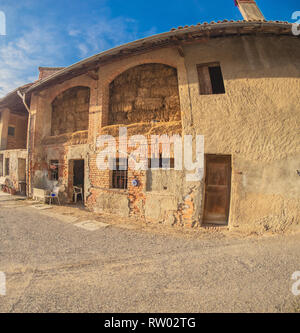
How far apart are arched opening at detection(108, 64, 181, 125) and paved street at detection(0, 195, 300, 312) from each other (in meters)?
4.26

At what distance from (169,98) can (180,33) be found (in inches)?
75.0

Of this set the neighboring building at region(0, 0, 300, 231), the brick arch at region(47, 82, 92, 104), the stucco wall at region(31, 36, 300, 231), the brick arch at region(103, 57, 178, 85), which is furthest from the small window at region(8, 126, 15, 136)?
the stucco wall at region(31, 36, 300, 231)

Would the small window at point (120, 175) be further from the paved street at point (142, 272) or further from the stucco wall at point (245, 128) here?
the paved street at point (142, 272)

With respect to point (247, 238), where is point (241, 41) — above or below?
above

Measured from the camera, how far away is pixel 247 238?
168 inches

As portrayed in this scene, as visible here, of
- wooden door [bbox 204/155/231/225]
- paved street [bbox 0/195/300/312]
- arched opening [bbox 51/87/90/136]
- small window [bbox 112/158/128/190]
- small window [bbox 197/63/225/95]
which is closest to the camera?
paved street [bbox 0/195/300/312]

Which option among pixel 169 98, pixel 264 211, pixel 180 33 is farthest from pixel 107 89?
pixel 264 211

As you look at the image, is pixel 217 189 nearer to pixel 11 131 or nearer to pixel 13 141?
pixel 13 141

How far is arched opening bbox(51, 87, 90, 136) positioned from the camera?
8.16 metres

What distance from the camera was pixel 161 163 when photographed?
562 cm

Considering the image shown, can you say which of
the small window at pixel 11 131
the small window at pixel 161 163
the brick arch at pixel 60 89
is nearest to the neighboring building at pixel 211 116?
the small window at pixel 161 163

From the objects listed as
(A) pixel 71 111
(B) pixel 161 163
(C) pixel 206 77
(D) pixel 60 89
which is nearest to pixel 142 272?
(B) pixel 161 163

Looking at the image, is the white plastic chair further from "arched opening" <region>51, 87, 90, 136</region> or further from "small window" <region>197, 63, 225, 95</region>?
"small window" <region>197, 63, 225, 95</region>
